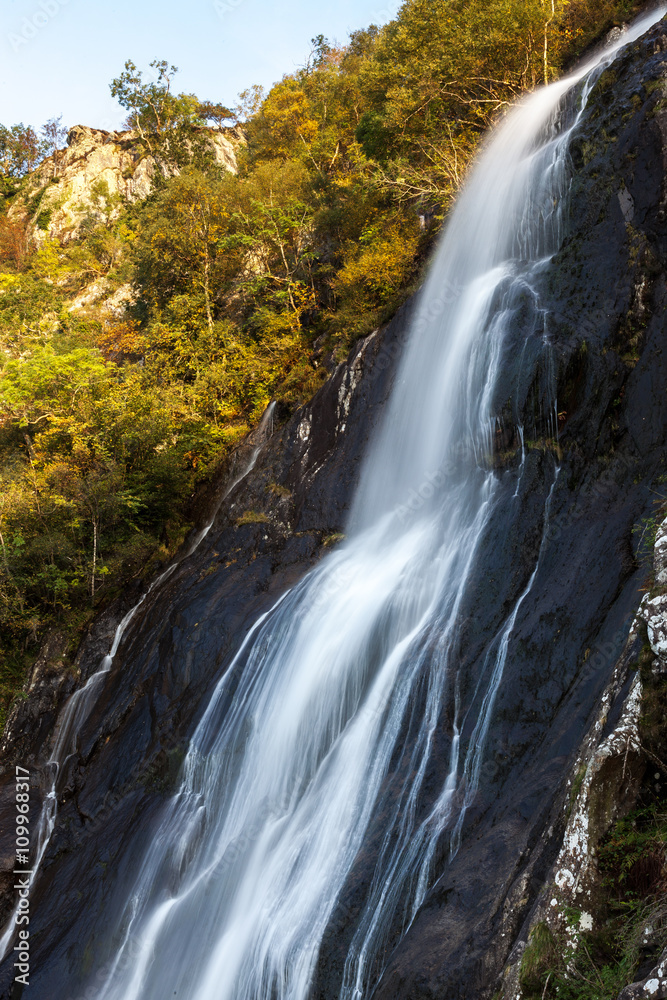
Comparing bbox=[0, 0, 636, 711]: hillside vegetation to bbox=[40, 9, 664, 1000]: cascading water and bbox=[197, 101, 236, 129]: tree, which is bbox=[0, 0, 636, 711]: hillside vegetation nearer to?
bbox=[40, 9, 664, 1000]: cascading water

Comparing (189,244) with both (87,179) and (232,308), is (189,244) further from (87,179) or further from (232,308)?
(87,179)

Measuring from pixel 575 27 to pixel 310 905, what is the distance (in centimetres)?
1727

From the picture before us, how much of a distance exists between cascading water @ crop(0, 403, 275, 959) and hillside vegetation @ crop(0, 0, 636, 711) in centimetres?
104

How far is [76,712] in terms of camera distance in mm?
12055

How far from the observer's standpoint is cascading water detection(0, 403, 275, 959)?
10.0 metres

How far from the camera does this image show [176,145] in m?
30.5

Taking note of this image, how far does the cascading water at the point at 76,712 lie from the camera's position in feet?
32.9

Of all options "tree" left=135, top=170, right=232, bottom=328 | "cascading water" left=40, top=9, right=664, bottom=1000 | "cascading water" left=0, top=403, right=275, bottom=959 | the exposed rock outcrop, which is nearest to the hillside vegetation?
"tree" left=135, top=170, right=232, bottom=328

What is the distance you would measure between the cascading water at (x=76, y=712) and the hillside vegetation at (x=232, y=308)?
1.04 m

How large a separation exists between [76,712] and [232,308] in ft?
38.5

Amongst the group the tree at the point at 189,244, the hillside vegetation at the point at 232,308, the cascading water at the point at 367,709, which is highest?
the tree at the point at 189,244

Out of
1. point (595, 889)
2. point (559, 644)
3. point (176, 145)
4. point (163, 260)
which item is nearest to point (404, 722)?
point (559, 644)

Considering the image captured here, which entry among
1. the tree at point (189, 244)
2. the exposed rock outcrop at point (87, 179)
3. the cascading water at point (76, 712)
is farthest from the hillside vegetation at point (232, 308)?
the exposed rock outcrop at point (87, 179)

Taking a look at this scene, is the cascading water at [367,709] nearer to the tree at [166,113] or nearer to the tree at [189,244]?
the tree at [189,244]
